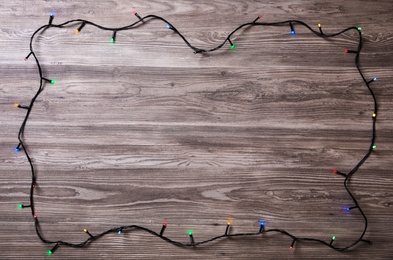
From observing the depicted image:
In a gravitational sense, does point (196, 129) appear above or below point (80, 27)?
below

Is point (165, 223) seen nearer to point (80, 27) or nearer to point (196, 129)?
point (196, 129)

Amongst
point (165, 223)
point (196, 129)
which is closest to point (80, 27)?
point (196, 129)

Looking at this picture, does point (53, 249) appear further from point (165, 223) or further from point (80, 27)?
point (80, 27)

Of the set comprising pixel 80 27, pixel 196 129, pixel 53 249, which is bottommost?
pixel 53 249

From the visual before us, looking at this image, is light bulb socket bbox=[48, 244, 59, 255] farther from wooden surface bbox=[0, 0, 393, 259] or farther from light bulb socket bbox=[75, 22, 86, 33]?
light bulb socket bbox=[75, 22, 86, 33]

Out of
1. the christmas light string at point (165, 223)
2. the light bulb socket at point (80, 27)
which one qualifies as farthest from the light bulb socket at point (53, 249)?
the light bulb socket at point (80, 27)

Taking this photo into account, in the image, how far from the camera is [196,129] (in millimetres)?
1365

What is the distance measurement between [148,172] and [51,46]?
0.55m

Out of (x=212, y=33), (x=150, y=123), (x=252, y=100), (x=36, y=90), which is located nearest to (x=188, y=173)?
(x=150, y=123)

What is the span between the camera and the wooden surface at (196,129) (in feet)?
4.40

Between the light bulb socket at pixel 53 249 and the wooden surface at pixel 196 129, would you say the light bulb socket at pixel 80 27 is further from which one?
the light bulb socket at pixel 53 249

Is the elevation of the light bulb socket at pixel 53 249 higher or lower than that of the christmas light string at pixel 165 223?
lower

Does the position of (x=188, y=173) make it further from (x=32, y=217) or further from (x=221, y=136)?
(x=32, y=217)

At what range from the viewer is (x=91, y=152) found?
4.44 feet
